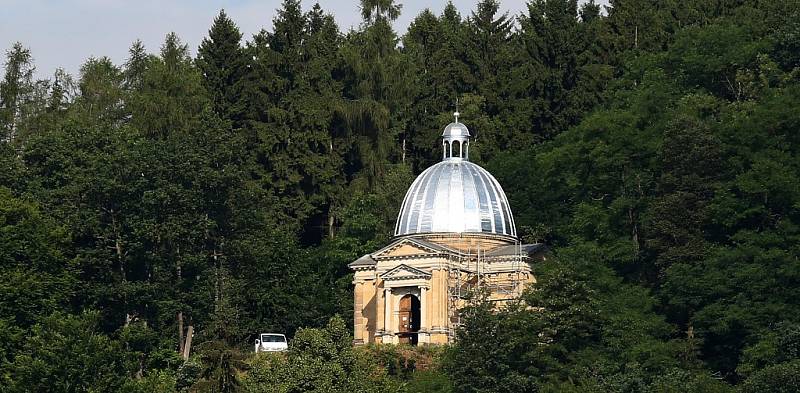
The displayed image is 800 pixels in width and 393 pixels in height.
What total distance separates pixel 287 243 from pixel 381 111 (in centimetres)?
1010

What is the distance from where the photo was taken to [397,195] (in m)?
81.8

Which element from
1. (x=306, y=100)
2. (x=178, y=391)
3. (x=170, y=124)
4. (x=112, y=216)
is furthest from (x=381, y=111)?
(x=178, y=391)

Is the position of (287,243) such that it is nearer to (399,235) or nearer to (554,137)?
(399,235)

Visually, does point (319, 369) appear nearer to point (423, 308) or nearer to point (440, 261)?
point (423, 308)

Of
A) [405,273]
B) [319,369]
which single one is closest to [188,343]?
[405,273]

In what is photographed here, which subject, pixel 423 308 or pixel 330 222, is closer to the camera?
pixel 423 308

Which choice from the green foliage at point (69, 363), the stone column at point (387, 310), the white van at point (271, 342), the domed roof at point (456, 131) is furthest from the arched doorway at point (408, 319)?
the green foliage at point (69, 363)

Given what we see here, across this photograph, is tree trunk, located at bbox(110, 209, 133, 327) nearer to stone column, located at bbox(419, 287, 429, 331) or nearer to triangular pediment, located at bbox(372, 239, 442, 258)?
triangular pediment, located at bbox(372, 239, 442, 258)

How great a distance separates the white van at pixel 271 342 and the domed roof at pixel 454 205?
645cm

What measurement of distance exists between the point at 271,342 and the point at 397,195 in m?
11.8

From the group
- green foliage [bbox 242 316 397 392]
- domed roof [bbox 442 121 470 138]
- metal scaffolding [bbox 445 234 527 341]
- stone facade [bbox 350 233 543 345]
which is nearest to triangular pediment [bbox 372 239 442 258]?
stone facade [bbox 350 233 543 345]

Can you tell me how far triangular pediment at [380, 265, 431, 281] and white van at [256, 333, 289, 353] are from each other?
4.97 metres

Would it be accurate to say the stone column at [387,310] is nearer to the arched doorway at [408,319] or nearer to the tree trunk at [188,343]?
the arched doorway at [408,319]

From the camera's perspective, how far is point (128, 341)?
6888 centimetres
